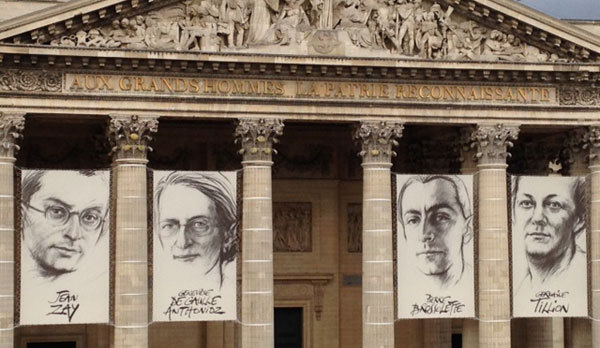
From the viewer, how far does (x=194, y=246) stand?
126 ft

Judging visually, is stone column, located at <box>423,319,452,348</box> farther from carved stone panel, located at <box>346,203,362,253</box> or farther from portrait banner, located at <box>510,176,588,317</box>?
portrait banner, located at <box>510,176,588,317</box>

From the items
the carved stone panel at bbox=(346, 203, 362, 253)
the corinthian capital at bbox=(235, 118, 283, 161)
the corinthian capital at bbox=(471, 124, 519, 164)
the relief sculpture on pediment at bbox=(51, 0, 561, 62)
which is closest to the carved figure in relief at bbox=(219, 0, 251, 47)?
the relief sculpture on pediment at bbox=(51, 0, 561, 62)

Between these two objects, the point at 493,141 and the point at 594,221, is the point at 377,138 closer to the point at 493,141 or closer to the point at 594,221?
A: the point at 493,141

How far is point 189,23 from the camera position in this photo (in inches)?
1499

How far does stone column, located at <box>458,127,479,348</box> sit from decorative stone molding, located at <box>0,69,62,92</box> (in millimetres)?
12447

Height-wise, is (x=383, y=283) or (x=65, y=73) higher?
(x=65, y=73)

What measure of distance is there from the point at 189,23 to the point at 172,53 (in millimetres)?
1228

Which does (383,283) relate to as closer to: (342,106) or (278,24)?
(342,106)

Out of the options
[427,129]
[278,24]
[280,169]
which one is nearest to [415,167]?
[427,129]

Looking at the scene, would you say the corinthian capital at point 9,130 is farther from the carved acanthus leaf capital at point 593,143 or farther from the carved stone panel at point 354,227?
the carved acanthus leaf capital at point 593,143

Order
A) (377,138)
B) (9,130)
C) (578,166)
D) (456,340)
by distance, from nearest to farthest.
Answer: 1. (9,130)
2. (377,138)
3. (578,166)
4. (456,340)
